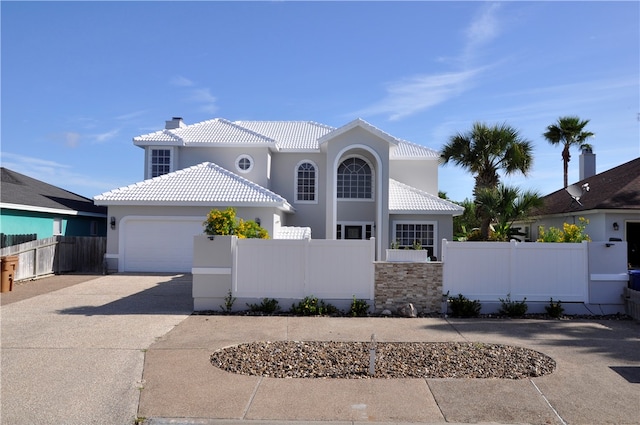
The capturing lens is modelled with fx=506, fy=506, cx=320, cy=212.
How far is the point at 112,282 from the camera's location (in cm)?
1695

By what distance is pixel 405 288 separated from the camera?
1236 cm

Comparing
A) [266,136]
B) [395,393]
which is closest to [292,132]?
[266,136]

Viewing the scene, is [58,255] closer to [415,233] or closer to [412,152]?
[415,233]

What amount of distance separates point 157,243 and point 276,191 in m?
6.61

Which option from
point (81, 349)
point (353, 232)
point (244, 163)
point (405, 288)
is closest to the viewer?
point (81, 349)

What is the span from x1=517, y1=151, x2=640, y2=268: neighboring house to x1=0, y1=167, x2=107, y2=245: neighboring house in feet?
70.6

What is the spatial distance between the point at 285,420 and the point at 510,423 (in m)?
2.53

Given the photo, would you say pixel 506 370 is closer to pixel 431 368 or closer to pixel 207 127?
pixel 431 368

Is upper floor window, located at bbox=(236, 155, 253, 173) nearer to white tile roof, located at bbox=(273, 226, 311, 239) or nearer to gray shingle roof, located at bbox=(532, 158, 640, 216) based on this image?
white tile roof, located at bbox=(273, 226, 311, 239)

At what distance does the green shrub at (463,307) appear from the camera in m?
12.1

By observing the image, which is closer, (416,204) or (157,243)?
(157,243)

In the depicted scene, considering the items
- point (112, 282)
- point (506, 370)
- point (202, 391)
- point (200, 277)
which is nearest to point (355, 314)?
point (200, 277)

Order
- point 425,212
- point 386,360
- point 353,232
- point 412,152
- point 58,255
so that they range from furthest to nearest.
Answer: point 412,152 < point 353,232 < point 425,212 < point 58,255 < point 386,360

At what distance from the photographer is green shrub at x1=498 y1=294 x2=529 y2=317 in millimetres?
12180
